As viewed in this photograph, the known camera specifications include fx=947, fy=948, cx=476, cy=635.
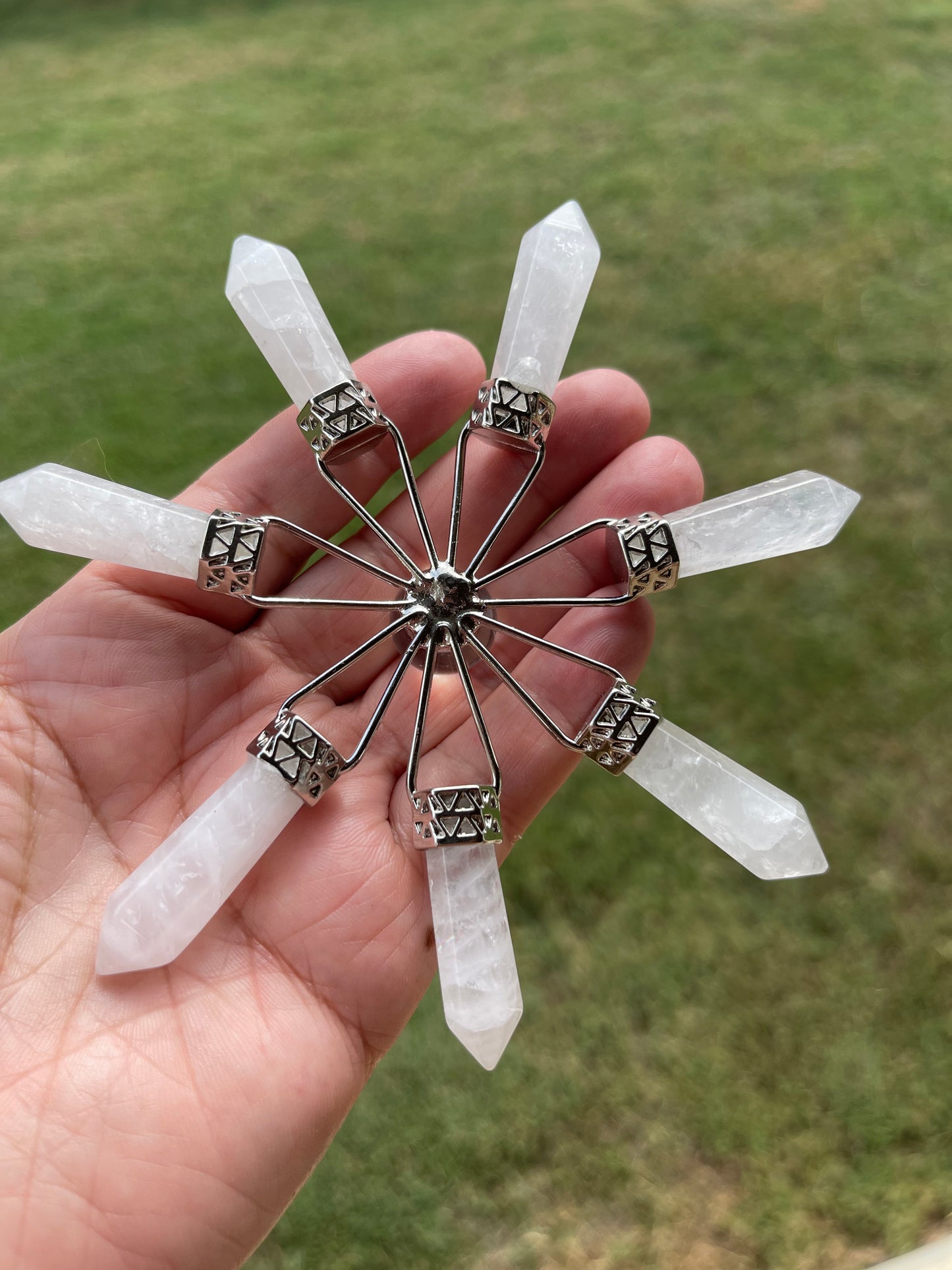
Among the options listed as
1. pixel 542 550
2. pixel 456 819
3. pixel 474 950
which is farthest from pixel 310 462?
pixel 474 950

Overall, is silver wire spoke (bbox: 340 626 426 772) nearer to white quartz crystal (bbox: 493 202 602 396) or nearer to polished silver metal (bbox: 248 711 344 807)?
polished silver metal (bbox: 248 711 344 807)

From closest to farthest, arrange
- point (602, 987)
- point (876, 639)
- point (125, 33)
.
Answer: point (602, 987) < point (876, 639) < point (125, 33)

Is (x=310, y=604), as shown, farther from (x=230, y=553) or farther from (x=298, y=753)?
(x=298, y=753)

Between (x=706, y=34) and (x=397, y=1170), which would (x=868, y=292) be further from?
(x=397, y=1170)

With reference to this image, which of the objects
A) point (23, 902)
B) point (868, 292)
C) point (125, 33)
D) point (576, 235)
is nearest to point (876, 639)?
point (868, 292)

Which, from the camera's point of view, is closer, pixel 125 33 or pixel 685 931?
pixel 685 931

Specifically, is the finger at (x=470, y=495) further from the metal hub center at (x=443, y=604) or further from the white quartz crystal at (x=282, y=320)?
the white quartz crystal at (x=282, y=320)
